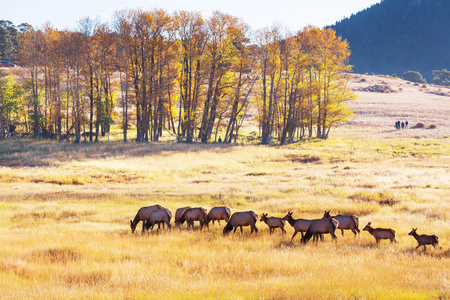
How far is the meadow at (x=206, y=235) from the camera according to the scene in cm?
797

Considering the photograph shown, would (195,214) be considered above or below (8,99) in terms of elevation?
below

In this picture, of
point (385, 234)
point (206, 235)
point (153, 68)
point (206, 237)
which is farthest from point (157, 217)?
point (153, 68)

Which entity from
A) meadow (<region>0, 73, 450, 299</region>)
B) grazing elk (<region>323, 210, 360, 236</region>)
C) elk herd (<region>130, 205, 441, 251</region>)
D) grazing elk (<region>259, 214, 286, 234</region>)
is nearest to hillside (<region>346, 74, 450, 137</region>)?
meadow (<region>0, 73, 450, 299</region>)

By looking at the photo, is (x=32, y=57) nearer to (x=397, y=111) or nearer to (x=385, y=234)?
(x=385, y=234)

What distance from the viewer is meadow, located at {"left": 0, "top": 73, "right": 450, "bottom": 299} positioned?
7.97 m

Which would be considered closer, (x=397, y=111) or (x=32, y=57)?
(x=32, y=57)

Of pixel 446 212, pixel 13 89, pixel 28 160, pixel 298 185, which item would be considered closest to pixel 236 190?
pixel 298 185

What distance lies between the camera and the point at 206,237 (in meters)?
13.3

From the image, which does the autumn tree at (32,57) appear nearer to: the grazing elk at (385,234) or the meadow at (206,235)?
the meadow at (206,235)

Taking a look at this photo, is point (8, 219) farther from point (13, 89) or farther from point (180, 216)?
point (13, 89)

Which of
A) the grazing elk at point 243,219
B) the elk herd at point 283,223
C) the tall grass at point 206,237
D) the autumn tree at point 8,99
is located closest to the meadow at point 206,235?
the tall grass at point 206,237

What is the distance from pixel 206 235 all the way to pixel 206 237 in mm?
305

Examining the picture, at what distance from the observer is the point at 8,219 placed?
16906mm

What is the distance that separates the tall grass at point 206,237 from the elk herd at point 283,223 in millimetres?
389
